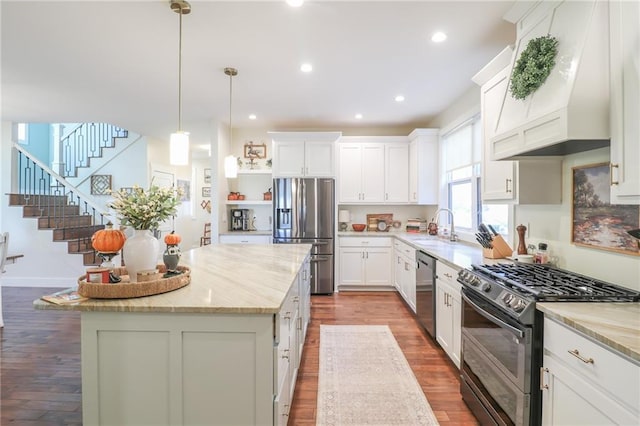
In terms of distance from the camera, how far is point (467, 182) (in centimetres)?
408

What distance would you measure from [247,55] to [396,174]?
314 cm

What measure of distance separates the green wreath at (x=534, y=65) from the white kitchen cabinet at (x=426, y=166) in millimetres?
2860

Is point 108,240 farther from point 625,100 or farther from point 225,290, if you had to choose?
point 625,100

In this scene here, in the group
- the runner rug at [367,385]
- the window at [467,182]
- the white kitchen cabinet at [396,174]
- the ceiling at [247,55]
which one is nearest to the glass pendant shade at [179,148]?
the ceiling at [247,55]

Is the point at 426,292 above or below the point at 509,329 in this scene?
below

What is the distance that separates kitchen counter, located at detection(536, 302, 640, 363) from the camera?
1.05 m

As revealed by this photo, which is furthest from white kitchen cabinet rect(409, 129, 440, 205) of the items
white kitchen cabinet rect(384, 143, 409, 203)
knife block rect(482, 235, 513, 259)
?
knife block rect(482, 235, 513, 259)

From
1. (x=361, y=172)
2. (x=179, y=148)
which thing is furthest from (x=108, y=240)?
(x=361, y=172)

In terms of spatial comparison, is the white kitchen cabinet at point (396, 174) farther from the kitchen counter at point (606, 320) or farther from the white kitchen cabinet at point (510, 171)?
the kitchen counter at point (606, 320)

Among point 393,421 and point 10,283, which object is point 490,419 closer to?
point 393,421

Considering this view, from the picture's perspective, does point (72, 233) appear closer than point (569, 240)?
No

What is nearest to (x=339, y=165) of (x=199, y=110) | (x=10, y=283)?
(x=199, y=110)

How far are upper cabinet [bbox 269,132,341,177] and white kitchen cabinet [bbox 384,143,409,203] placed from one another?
3.09 ft

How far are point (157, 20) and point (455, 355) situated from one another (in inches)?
138
